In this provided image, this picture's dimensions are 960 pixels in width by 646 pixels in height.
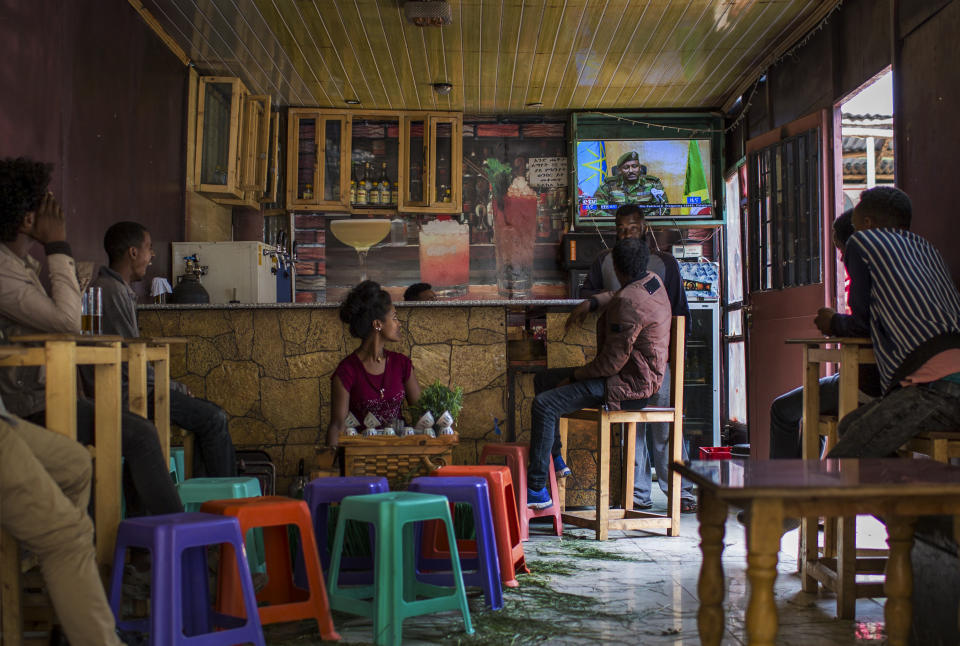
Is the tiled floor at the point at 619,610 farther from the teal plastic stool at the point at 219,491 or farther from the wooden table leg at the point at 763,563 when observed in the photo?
the wooden table leg at the point at 763,563

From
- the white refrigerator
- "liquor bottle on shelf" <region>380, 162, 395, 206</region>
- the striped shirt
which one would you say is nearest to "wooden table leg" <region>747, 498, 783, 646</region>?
the striped shirt

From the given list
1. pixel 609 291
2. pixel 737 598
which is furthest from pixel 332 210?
pixel 737 598

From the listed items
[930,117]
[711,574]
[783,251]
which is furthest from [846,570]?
[783,251]

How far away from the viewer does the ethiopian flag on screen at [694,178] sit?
26.7 ft

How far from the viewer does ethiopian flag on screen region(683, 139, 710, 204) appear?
321 inches

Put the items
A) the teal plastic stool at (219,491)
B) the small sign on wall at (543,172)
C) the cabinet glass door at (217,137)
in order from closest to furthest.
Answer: the teal plastic stool at (219,491)
the cabinet glass door at (217,137)
the small sign on wall at (543,172)

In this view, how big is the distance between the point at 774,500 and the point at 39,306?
226cm

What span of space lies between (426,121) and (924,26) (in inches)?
183

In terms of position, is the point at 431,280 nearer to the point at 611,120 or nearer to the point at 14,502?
the point at 611,120

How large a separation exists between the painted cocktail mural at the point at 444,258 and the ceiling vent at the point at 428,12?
282 centimetres

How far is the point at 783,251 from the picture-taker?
6348 mm

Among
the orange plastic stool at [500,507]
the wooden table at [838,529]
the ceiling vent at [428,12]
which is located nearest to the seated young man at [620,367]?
the orange plastic stool at [500,507]

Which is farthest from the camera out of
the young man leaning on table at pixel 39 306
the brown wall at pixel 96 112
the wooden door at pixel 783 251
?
the wooden door at pixel 783 251

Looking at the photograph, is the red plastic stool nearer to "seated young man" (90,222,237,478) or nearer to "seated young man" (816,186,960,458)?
"seated young man" (90,222,237,478)
